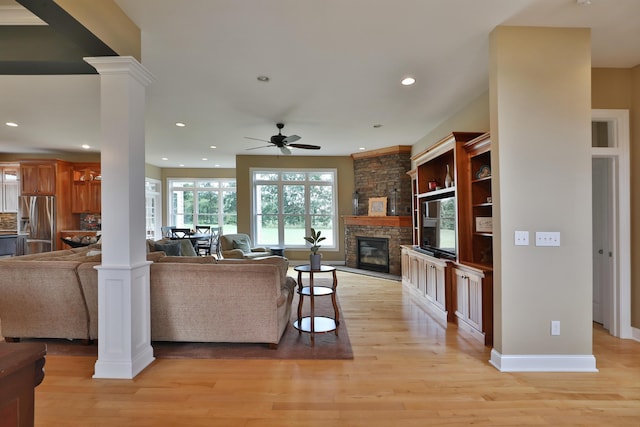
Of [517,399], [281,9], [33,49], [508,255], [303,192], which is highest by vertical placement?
[281,9]

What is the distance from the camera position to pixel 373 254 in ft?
24.1

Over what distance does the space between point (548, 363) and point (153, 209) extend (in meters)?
10.2

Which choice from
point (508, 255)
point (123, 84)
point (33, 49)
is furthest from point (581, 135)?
point (33, 49)

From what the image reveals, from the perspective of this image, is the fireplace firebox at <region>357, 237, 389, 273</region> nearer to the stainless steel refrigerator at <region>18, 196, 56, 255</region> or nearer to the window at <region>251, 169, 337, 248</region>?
the window at <region>251, 169, 337, 248</region>

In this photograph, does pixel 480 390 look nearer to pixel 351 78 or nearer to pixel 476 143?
pixel 476 143

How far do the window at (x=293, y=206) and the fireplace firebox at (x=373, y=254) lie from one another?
41.1 inches

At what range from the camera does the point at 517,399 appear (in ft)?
7.26

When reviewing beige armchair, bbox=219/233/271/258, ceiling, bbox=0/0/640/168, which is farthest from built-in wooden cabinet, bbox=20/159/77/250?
beige armchair, bbox=219/233/271/258

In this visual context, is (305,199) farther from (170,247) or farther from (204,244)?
(170,247)

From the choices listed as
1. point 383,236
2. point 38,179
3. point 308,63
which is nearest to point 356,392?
point 308,63

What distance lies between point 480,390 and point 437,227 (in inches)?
101

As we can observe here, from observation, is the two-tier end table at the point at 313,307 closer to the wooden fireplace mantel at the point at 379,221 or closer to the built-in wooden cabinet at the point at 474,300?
the built-in wooden cabinet at the point at 474,300

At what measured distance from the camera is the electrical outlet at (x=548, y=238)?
2600mm

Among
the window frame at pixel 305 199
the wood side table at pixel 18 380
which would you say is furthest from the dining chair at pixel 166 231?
the wood side table at pixel 18 380
